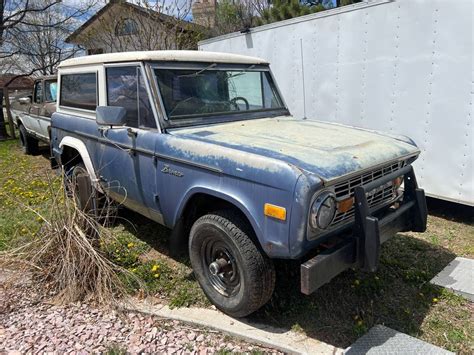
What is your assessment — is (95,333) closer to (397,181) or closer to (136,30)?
(397,181)

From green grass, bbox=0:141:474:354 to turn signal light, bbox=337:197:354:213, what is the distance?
88 cm

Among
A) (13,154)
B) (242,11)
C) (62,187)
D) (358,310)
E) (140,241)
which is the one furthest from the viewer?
(242,11)

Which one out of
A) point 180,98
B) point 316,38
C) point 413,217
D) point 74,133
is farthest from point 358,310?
point 316,38

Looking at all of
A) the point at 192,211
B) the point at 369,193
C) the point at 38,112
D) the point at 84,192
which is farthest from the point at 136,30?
the point at 369,193

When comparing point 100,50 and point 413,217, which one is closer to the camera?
point 413,217

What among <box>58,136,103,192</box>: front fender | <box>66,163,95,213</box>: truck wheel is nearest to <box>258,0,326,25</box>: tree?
<box>58,136,103,192</box>: front fender

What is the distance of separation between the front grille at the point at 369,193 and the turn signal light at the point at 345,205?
0.9 inches

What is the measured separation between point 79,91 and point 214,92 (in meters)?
1.85

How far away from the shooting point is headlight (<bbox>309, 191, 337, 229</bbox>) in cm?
241

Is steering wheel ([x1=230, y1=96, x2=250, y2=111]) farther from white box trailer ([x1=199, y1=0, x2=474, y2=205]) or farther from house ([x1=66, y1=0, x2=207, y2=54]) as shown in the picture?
house ([x1=66, y1=0, x2=207, y2=54])

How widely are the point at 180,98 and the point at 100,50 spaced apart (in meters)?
12.5

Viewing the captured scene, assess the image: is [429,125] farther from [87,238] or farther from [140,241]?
[87,238]

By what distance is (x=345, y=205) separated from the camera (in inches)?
105

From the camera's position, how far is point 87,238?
3.51 metres
